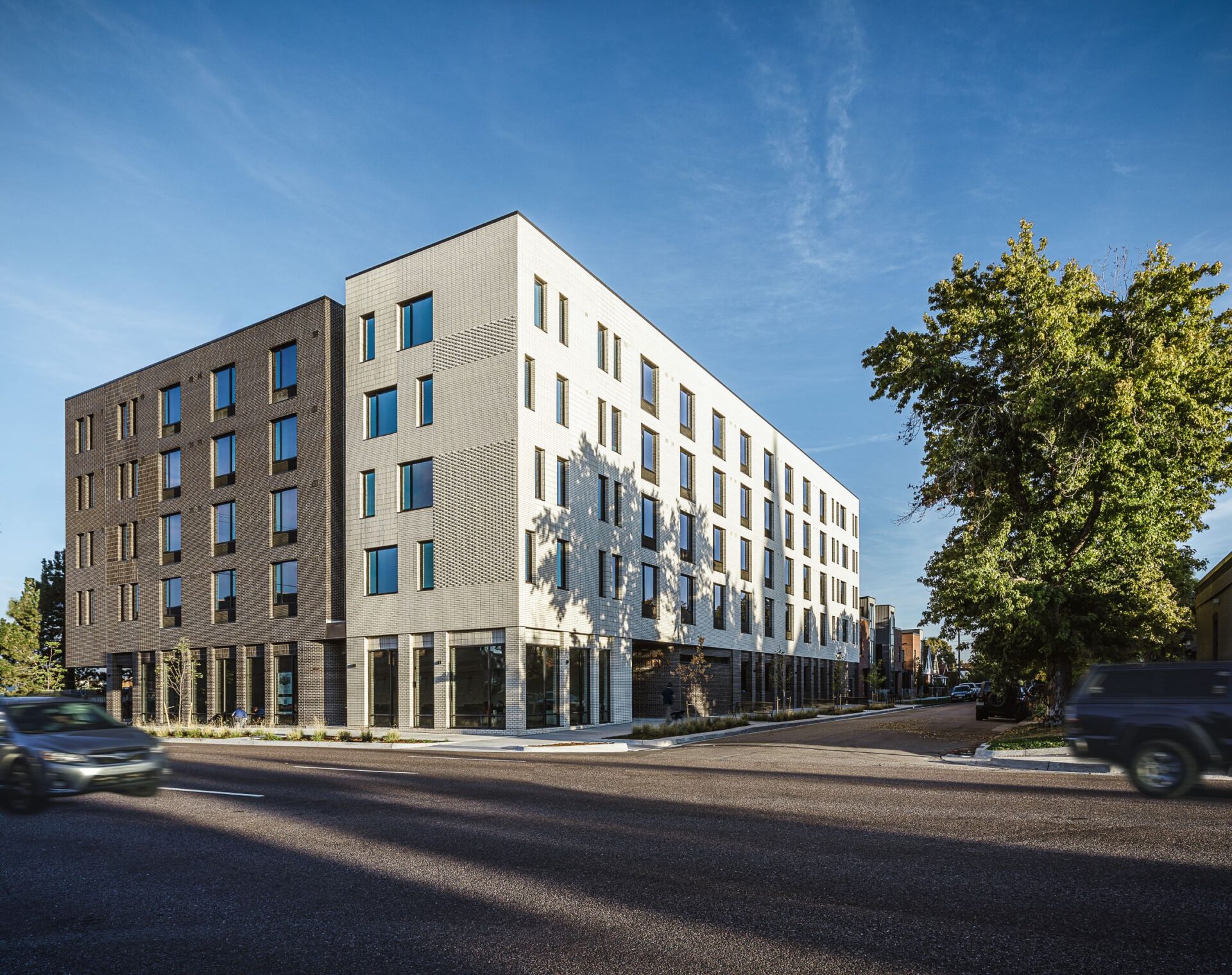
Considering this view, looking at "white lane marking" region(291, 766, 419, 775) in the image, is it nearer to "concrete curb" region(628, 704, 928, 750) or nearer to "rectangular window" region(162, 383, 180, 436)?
"concrete curb" region(628, 704, 928, 750)

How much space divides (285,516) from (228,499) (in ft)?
18.4

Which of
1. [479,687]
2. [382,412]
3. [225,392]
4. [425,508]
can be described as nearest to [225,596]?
[225,392]

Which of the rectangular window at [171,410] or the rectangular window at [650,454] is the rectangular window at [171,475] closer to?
the rectangular window at [171,410]

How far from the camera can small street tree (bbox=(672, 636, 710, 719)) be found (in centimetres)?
5412

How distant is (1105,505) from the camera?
89.3ft

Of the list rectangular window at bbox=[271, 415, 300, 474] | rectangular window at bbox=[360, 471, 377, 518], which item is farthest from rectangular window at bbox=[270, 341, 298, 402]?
rectangular window at bbox=[360, 471, 377, 518]

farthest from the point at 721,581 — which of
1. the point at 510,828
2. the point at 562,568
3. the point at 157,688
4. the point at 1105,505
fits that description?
the point at 510,828

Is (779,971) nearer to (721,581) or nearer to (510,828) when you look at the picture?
(510,828)

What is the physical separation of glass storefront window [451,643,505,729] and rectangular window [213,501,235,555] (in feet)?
61.1

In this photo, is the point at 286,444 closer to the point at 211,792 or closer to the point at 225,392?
the point at 225,392

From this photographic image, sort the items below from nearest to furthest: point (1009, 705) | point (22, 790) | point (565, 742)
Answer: point (22, 790) < point (565, 742) < point (1009, 705)

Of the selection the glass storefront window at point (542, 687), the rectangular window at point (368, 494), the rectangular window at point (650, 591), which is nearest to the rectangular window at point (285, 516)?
the rectangular window at point (368, 494)

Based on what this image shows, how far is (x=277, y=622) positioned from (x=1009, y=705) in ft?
125

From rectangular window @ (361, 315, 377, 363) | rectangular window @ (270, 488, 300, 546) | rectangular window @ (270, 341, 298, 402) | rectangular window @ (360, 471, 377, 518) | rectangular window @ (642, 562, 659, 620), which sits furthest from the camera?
rectangular window @ (642, 562, 659, 620)
